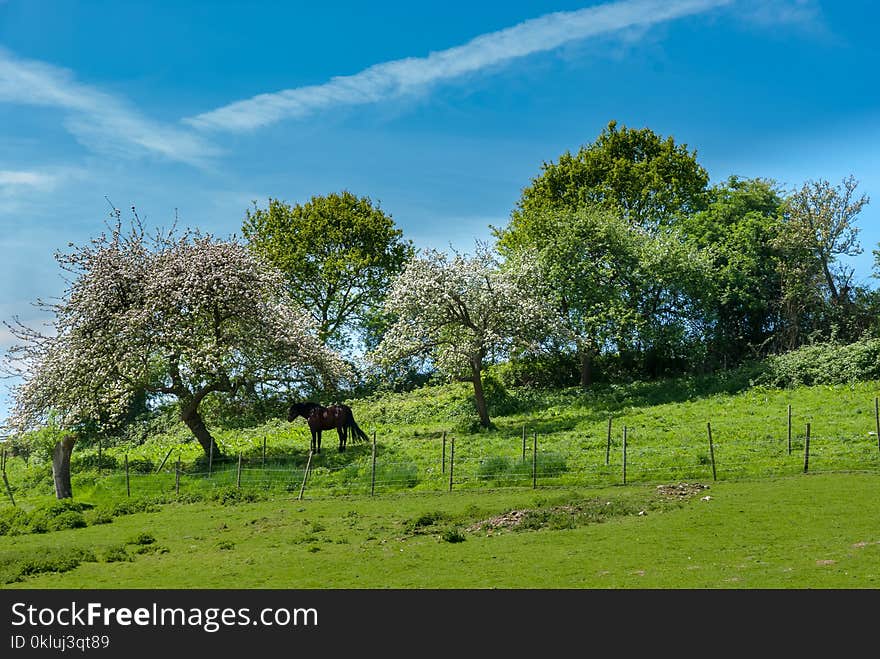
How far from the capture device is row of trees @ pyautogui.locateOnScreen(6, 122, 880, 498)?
37.9m

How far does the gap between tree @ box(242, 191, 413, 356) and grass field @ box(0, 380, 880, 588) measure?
15.7 metres

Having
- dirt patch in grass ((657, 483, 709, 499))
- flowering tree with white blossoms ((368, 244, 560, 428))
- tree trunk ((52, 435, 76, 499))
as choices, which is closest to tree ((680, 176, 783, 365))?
flowering tree with white blossoms ((368, 244, 560, 428))

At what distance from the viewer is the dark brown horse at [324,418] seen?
→ 39.8m

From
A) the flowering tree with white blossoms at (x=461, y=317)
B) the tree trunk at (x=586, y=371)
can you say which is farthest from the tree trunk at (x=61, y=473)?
the tree trunk at (x=586, y=371)

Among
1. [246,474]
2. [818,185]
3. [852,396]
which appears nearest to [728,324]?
[818,185]

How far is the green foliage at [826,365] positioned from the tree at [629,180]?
15.8 metres

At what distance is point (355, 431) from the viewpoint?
41.3 m

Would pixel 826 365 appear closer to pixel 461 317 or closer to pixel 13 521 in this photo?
pixel 461 317

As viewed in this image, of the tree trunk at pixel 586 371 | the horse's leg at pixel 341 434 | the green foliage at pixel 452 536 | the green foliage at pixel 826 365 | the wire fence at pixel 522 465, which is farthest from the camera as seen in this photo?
the tree trunk at pixel 586 371

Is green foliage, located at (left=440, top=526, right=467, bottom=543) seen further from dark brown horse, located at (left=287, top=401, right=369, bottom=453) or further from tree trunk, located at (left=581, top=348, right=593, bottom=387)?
tree trunk, located at (left=581, top=348, right=593, bottom=387)

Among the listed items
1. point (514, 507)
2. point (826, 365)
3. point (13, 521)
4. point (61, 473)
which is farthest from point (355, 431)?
point (826, 365)

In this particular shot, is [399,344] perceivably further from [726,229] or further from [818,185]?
[818,185]

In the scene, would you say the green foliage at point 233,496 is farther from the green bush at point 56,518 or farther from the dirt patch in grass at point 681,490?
the dirt patch in grass at point 681,490
